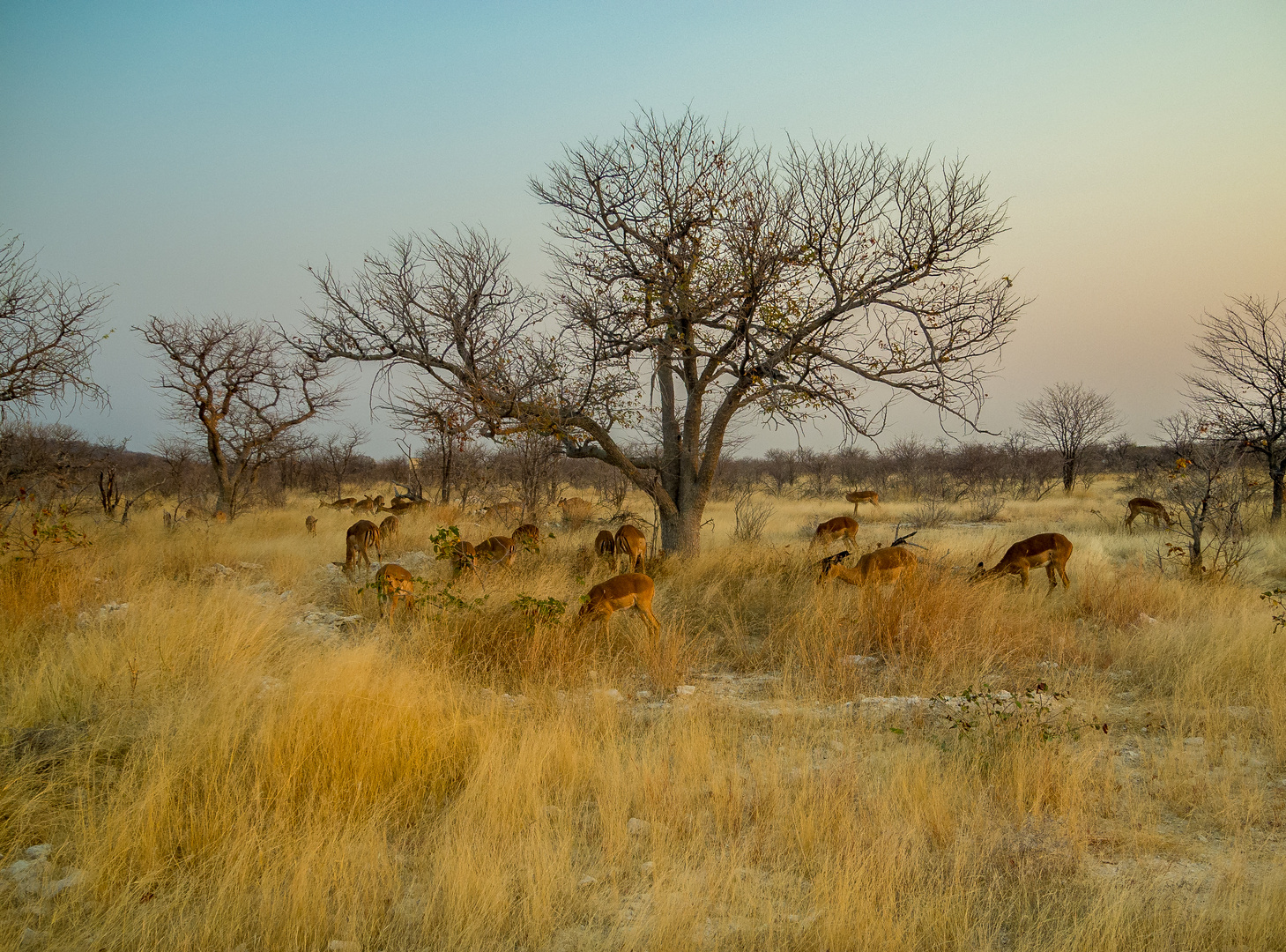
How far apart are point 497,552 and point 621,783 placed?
19.8 feet

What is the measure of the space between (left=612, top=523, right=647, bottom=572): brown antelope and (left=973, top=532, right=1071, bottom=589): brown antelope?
4741 millimetres

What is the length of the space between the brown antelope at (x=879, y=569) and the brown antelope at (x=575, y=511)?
9779 millimetres

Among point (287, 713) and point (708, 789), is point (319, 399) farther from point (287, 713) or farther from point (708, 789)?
point (708, 789)

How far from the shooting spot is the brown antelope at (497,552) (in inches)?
381

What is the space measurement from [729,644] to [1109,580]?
6.17 m

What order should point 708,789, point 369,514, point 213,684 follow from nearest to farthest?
point 708,789, point 213,684, point 369,514

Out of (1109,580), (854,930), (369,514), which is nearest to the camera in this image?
(854,930)

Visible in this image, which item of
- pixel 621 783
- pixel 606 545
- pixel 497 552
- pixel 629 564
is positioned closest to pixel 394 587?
pixel 497 552

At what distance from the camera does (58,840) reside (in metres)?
3.50

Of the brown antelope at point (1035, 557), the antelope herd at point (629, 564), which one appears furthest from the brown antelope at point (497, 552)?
the brown antelope at point (1035, 557)

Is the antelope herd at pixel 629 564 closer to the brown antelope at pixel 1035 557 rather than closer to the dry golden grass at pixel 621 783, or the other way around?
the brown antelope at pixel 1035 557

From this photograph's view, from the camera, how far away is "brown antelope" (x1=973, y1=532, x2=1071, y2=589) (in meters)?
9.67

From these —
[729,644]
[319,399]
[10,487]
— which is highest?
[319,399]

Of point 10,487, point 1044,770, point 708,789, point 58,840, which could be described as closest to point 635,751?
point 708,789
